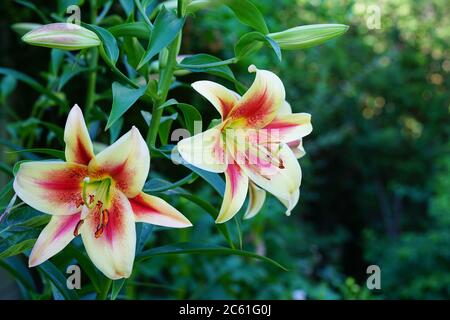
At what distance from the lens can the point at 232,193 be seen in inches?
25.8

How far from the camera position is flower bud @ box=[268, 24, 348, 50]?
2.39ft

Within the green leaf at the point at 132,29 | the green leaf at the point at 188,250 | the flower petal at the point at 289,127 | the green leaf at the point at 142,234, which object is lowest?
the green leaf at the point at 188,250

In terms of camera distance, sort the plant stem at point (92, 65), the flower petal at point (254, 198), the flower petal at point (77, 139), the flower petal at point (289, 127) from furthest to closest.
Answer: the plant stem at point (92, 65) < the flower petal at point (254, 198) < the flower petal at point (289, 127) < the flower petal at point (77, 139)

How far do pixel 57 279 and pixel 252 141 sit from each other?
31cm

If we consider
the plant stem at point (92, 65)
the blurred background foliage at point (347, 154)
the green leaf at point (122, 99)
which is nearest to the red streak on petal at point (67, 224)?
the green leaf at point (122, 99)

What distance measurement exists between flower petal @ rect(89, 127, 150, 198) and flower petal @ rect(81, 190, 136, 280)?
0.02 m

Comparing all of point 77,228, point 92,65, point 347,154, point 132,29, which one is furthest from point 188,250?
point 347,154

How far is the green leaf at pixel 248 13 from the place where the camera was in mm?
706

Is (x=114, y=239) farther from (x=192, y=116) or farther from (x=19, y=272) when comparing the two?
(x=19, y=272)

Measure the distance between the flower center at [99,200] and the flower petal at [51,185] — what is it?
0.04ft

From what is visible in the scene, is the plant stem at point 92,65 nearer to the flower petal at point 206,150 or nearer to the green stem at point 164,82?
the green stem at point 164,82

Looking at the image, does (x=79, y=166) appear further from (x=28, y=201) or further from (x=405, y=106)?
(x=405, y=106)

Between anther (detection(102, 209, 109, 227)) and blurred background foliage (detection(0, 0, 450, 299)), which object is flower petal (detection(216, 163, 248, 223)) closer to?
anther (detection(102, 209, 109, 227))

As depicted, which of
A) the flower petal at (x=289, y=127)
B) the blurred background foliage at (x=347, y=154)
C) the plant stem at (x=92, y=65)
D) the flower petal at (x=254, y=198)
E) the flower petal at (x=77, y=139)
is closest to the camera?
the flower petal at (x=77, y=139)
